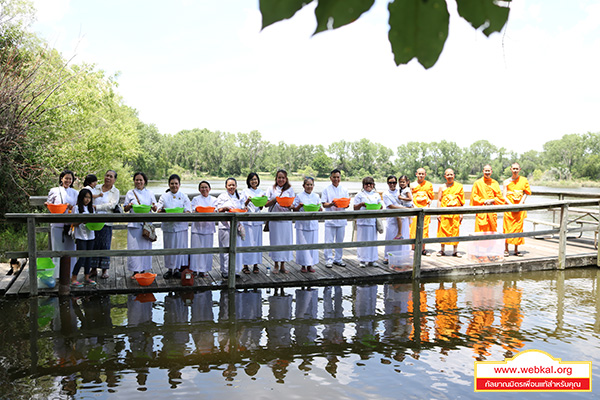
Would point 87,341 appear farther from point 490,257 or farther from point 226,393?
point 490,257

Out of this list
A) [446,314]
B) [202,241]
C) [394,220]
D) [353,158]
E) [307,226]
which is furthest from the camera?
[353,158]

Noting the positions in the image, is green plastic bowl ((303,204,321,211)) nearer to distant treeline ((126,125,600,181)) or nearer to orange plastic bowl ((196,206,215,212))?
orange plastic bowl ((196,206,215,212))

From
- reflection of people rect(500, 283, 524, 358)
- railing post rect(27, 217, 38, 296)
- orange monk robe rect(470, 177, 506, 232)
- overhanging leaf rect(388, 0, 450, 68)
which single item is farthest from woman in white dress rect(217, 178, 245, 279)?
overhanging leaf rect(388, 0, 450, 68)

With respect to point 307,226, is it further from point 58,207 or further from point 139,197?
point 58,207

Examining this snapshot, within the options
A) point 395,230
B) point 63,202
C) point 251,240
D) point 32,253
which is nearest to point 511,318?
point 395,230

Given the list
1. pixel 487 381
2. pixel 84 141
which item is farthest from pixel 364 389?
pixel 84 141

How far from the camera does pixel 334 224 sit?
7016 millimetres

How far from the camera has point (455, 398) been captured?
3.32 metres

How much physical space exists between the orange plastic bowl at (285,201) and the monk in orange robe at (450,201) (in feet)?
9.29

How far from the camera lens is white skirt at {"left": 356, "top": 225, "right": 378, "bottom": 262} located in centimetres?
707

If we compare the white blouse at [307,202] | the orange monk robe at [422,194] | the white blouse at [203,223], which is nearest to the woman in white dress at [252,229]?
the white blouse at [203,223]

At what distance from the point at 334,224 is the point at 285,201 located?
912 millimetres

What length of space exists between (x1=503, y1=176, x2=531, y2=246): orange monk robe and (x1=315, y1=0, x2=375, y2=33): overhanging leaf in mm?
8230

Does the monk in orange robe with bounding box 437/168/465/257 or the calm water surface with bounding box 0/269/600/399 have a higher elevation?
the monk in orange robe with bounding box 437/168/465/257
